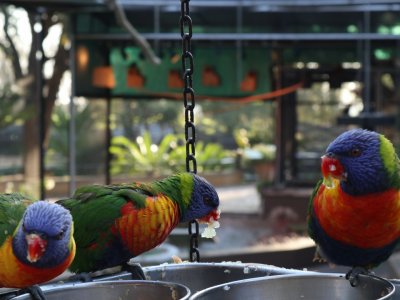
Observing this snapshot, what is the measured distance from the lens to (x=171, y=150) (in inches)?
252

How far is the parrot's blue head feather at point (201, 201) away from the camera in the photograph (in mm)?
1190

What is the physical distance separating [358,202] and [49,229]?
49cm

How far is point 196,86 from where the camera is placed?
5.14 metres

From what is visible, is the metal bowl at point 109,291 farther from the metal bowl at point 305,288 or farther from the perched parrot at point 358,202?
the perched parrot at point 358,202

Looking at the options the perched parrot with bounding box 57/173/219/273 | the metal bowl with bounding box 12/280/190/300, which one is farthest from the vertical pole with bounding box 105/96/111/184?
the metal bowl with bounding box 12/280/190/300

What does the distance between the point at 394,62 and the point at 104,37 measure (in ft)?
8.17

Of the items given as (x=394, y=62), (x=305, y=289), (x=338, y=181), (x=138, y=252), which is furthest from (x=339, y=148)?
(x=394, y=62)

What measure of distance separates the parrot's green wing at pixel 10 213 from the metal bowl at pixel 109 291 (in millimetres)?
274

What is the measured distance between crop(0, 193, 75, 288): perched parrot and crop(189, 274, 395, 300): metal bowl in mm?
279

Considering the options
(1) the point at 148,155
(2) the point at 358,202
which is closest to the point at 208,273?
(2) the point at 358,202

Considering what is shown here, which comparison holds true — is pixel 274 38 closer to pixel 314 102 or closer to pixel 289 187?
pixel 314 102

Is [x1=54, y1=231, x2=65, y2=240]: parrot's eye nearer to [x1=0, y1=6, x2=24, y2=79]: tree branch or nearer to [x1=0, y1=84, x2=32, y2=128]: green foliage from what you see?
[x1=0, y1=84, x2=32, y2=128]: green foliage

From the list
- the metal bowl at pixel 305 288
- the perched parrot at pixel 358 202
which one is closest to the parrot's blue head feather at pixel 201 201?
the perched parrot at pixel 358 202

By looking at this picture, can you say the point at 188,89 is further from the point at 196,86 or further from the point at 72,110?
the point at 196,86
